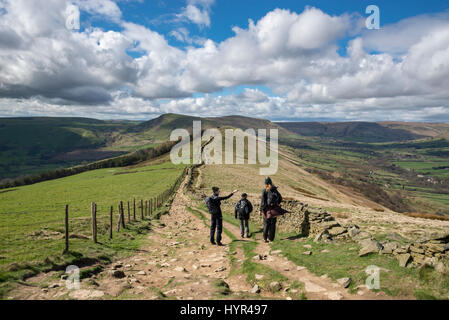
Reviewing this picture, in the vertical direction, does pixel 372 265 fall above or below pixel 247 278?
above

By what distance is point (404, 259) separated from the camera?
29.1 feet

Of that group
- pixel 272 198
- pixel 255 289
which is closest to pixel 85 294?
pixel 255 289

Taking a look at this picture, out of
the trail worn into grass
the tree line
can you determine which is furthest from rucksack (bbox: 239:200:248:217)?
the tree line

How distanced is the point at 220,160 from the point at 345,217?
6074 centimetres

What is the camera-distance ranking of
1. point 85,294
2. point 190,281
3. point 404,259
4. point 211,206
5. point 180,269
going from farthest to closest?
point 211,206
point 180,269
point 190,281
point 404,259
point 85,294

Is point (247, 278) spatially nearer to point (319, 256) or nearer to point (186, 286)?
point (186, 286)

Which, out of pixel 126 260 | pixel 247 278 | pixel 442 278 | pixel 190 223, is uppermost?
pixel 442 278

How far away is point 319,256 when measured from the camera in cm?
1130

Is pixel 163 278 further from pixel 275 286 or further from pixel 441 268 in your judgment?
pixel 441 268

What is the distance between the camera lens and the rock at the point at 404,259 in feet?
28.6
